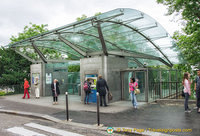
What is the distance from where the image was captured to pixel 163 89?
481 inches

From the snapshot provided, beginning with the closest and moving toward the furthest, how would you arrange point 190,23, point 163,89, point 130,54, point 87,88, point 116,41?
1. point 87,88
2. point 163,89
3. point 116,41
4. point 130,54
5. point 190,23

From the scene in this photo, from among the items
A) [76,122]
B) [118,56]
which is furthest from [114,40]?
[76,122]

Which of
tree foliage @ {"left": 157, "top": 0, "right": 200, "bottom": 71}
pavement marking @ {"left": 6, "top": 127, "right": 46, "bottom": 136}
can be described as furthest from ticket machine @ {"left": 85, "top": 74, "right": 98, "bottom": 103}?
tree foliage @ {"left": 157, "top": 0, "right": 200, "bottom": 71}

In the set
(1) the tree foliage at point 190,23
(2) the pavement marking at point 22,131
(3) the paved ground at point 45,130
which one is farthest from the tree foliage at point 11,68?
(1) the tree foliage at point 190,23

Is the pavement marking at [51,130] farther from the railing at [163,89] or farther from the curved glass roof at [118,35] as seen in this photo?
the railing at [163,89]

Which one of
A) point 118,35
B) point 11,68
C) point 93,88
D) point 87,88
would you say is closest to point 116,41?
point 118,35

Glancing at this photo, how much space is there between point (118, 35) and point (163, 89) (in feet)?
15.9

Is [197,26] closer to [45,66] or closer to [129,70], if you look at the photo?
[129,70]

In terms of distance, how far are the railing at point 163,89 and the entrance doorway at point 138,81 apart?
1.61 feet

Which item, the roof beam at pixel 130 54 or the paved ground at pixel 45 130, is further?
the roof beam at pixel 130 54

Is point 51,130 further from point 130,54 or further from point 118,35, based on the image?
point 130,54

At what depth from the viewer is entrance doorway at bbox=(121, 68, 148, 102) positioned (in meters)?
11.3

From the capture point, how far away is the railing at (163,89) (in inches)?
454

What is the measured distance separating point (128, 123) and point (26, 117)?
4910 millimetres
